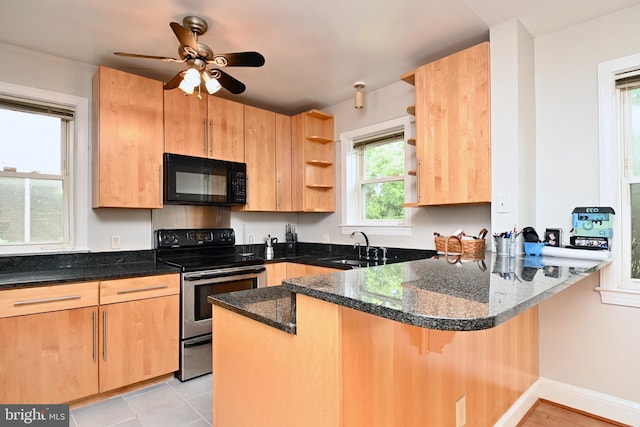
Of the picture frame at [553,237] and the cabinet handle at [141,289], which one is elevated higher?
the picture frame at [553,237]

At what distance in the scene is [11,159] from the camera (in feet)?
8.20

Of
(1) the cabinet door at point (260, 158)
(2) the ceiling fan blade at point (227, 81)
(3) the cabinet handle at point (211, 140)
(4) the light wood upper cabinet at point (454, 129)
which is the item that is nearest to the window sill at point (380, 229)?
(4) the light wood upper cabinet at point (454, 129)

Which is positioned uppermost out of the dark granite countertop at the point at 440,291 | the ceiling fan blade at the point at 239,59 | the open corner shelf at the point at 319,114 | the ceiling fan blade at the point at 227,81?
the open corner shelf at the point at 319,114

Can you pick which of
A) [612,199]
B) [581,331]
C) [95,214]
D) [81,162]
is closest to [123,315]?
[95,214]

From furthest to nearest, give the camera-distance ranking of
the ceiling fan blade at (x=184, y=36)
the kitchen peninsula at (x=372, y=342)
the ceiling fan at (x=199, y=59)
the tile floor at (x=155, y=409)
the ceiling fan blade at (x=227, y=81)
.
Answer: the ceiling fan blade at (x=227, y=81) → the tile floor at (x=155, y=409) → the ceiling fan at (x=199, y=59) → the ceiling fan blade at (x=184, y=36) → the kitchen peninsula at (x=372, y=342)

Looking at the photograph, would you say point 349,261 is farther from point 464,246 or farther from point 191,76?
point 191,76

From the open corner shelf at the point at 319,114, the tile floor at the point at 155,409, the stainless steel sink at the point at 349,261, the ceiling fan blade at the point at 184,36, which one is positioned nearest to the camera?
the ceiling fan blade at the point at 184,36

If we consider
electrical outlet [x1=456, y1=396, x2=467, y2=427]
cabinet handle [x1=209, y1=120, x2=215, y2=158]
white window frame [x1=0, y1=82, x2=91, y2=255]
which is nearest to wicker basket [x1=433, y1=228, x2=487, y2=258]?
electrical outlet [x1=456, y1=396, x2=467, y2=427]

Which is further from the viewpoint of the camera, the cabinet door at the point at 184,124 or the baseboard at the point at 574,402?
the cabinet door at the point at 184,124

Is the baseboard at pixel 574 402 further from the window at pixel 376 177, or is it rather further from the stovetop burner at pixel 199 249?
the stovetop burner at pixel 199 249

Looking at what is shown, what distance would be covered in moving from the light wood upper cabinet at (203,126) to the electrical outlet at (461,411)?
2.68m

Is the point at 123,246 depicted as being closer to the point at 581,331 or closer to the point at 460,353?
the point at 460,353

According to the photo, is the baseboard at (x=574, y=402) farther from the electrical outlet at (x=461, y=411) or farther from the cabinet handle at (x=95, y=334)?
the cabinet handle at (x=95, y=334)

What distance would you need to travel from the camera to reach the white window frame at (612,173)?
2039mm
